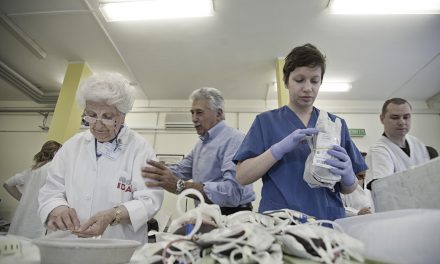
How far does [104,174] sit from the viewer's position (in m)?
1.10

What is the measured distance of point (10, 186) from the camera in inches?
108

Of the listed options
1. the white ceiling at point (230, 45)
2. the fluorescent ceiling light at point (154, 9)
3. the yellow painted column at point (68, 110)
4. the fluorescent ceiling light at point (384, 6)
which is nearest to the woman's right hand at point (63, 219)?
the fluorescent ceiling light at point (154, 9)

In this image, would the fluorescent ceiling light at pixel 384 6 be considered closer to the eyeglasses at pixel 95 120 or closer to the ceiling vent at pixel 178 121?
the eyeglasses at pixel 95 120

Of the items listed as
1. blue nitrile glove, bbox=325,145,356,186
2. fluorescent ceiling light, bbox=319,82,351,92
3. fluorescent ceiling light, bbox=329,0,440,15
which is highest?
fluorescent ceiling light, bbox=329,0,440,15

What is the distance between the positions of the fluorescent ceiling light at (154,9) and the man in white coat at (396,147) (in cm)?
194

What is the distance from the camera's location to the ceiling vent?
14.8ft

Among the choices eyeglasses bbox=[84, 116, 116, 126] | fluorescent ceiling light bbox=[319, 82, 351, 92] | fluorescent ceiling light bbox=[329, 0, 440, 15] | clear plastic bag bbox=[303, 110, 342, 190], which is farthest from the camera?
fluorescent ceiling light bbox=[319, 82, 351, 92]

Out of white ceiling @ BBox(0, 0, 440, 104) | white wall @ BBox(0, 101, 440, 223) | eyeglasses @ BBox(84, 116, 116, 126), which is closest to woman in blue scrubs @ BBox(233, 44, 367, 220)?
eyeglasses @ BBox(84, 116, 116, 126)

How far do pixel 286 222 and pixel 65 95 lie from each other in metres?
3.86

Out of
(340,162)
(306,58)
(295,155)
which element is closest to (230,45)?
(306,58)

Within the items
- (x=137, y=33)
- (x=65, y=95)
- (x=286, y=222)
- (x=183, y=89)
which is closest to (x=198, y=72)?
(x=183, y=89)

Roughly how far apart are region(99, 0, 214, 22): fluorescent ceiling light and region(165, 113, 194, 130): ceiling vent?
6.86ft

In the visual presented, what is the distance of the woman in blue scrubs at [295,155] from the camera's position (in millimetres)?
892

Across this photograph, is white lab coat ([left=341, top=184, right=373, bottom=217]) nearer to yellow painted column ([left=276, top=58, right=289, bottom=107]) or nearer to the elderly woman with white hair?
yellow painted column ([left=276, top=58, right=289, bottom=107])
